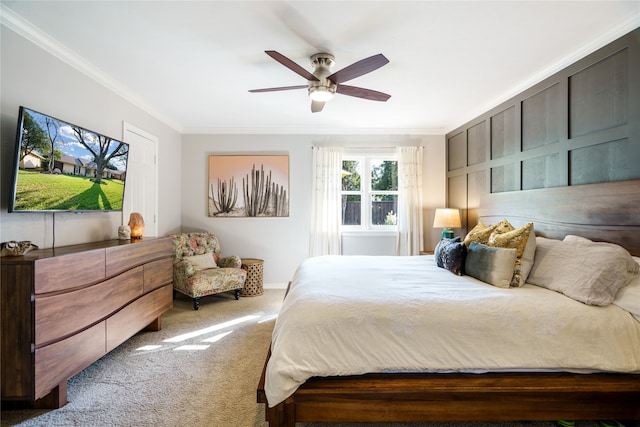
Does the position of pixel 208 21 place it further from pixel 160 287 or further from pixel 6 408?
pixel 6 408

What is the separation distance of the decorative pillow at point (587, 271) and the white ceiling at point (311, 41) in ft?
5.16

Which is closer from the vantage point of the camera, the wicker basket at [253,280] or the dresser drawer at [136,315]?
the dresser drawer at [136,315]

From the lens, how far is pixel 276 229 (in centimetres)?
456

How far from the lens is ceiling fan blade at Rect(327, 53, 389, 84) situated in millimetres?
1948

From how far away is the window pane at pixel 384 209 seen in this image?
469cm

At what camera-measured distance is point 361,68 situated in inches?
82.5

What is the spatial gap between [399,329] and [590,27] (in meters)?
2.53

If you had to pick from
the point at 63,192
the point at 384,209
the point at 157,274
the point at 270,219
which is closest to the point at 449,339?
the point at 157,274

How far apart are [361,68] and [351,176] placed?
8.75ft

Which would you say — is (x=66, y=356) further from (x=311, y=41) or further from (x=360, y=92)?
(x=360, y=92)

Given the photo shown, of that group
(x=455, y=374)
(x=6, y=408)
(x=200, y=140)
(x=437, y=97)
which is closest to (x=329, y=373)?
(x=455, y=374)

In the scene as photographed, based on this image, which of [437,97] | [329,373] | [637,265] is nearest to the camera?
[329,373]

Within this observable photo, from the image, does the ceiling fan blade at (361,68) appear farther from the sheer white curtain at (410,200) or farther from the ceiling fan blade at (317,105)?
the sheer white curtain at (410,200)

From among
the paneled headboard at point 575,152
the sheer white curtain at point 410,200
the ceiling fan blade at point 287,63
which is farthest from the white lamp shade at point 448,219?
the ceiling fan blade at point 287,63
